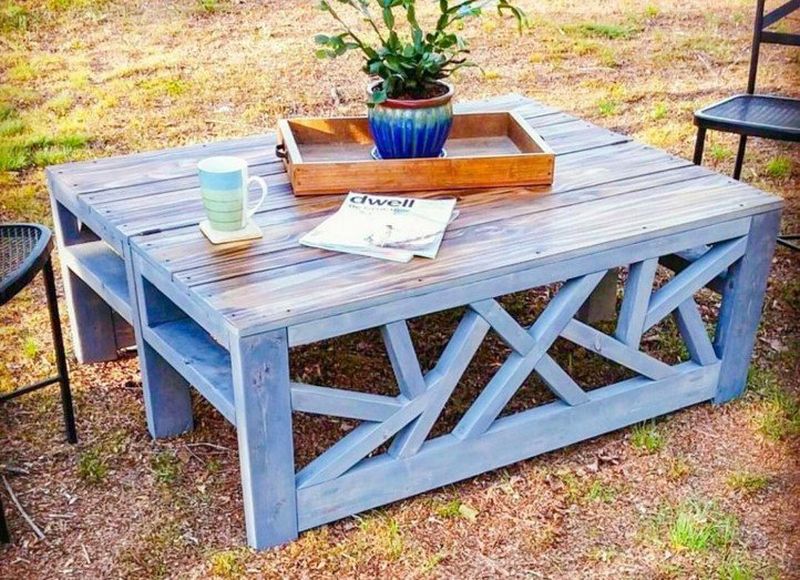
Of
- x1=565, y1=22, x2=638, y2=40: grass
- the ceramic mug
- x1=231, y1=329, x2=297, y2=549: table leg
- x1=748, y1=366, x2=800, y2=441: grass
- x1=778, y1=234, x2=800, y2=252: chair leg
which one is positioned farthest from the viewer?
x1=565, y1=22, x2=638, y2=40: grass

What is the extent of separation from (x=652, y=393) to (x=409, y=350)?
2.23 feet

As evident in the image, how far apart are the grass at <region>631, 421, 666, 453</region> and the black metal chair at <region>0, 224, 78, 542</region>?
1.24m

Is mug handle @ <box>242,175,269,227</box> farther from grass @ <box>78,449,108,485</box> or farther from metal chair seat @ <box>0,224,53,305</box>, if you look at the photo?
grass @ <box>78,449,108,485</box>

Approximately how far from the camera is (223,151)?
2.52 metres

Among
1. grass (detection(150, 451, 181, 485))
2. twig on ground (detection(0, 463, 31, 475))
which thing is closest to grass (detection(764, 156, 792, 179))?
grass (detection(150, 451, 181, 485))

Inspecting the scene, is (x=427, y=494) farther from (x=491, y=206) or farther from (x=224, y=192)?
(x=224, y=192)

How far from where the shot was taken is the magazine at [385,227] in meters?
1.96

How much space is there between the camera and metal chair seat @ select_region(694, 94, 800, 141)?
2.74 metres

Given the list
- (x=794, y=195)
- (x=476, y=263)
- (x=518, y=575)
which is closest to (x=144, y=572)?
(x=518, y=575)

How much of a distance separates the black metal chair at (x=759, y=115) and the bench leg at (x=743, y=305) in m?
0.56

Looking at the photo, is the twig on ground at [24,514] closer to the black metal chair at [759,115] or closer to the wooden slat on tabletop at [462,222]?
the wooden slat on tabletop at [462,222]

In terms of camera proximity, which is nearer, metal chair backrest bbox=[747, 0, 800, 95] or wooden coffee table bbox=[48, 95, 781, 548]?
wooden coffee table bbox=[48, 95, 781, 548]

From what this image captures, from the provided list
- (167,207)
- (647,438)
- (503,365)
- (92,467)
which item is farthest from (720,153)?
(92,467)

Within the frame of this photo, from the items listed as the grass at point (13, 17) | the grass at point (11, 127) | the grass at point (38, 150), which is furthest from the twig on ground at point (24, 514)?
the grass at point (13, 17)
